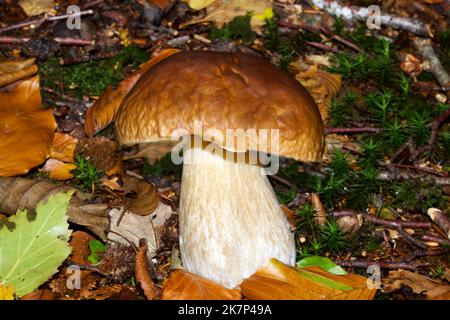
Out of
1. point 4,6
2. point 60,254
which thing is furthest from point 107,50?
point 60,254

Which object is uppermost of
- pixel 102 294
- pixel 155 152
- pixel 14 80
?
pixel 14 80

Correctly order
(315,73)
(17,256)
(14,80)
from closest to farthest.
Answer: (17,256) < (14,80) < (315,73)

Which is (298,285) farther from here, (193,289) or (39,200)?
(39,200)

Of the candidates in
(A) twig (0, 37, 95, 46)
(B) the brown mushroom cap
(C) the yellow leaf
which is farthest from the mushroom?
(C) the yellow leaf

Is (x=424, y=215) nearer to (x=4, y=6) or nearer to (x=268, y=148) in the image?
(x=268, y=148)

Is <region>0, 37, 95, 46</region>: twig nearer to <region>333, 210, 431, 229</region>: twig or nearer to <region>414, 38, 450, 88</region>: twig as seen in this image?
<region>333, 210, 431, 229</region>: twig

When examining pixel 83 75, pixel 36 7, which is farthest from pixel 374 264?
pixel 36 7
